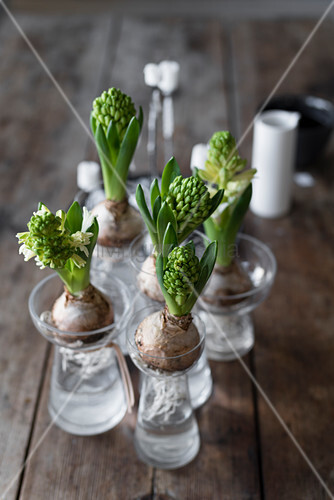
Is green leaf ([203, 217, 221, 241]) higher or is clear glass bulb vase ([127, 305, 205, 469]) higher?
green leaf ([203, 217, 221, 241])

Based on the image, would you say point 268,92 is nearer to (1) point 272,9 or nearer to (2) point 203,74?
(2) point 203,74

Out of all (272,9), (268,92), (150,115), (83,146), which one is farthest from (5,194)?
(272,9)

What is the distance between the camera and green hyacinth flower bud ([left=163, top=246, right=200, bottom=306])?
55cm

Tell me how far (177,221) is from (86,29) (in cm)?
138

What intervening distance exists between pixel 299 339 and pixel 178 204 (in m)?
0.39

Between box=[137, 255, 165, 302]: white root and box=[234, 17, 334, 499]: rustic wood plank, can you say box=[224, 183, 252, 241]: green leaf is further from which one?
box=[234, 17, 334, 499]: rustic wood plank

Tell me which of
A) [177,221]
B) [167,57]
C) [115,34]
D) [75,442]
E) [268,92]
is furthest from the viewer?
[115,34]

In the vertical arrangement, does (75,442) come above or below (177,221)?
below

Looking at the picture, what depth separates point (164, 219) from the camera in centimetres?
59

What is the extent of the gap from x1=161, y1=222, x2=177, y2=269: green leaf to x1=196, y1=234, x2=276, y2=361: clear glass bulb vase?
214 millimetres

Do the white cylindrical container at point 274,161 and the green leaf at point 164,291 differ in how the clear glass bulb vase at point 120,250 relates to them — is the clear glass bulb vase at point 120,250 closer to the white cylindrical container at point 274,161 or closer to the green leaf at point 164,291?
the green leaf at point 164,291

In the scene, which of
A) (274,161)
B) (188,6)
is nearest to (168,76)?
(274,161)

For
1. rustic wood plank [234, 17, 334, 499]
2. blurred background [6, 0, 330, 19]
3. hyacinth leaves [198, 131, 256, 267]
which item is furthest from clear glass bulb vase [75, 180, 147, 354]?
blurred background [6, 0, 330, 19]

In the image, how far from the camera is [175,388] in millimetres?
683
